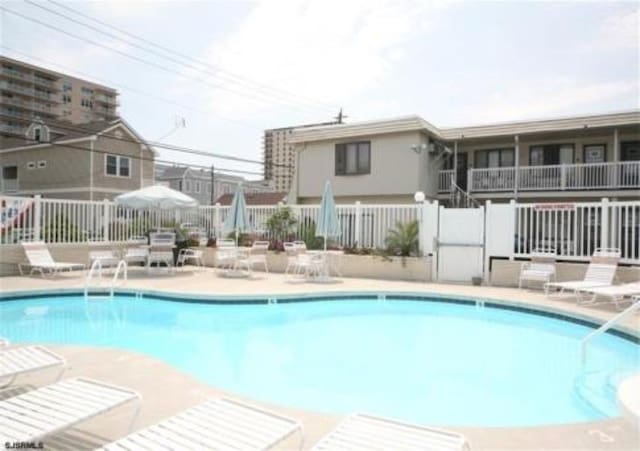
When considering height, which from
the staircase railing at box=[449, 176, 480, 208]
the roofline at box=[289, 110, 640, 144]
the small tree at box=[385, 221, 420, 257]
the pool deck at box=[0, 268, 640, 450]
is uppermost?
the roofline at box=[289, 110, 640, 144]

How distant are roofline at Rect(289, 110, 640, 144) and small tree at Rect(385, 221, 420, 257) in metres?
6.76

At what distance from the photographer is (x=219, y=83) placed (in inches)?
920

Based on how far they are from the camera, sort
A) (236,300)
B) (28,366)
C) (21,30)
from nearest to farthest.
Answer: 1. (28,366)
2. (236,300)
3. (21,30)

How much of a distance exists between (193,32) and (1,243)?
7840 mm

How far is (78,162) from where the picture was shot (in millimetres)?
27672

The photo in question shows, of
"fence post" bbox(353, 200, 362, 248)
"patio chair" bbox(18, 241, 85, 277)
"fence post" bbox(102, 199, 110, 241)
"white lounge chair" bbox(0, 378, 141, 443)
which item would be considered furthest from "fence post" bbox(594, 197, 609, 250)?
"fence post" bbox(102, 199, 110, 241)

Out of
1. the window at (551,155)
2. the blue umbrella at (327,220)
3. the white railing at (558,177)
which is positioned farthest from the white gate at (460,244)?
the window at (551,155)

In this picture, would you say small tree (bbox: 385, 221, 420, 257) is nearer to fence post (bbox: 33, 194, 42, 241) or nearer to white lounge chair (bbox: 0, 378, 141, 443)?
fence post (bbox: 33, 194, 42, 241)

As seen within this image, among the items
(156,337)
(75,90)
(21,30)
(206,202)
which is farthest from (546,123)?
(75,90)

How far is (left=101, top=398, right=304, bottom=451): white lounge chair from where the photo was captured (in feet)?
8.49

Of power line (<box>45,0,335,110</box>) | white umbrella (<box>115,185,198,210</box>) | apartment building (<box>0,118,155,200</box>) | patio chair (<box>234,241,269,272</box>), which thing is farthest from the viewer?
apartment building (<box>0,118,155,200</box>)

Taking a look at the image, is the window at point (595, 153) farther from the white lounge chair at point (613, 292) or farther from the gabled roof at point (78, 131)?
the gabled roof at point (78, 131)

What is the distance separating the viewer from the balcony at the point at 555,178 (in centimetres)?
1747

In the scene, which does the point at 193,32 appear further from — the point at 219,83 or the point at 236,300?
the point at 219,83
